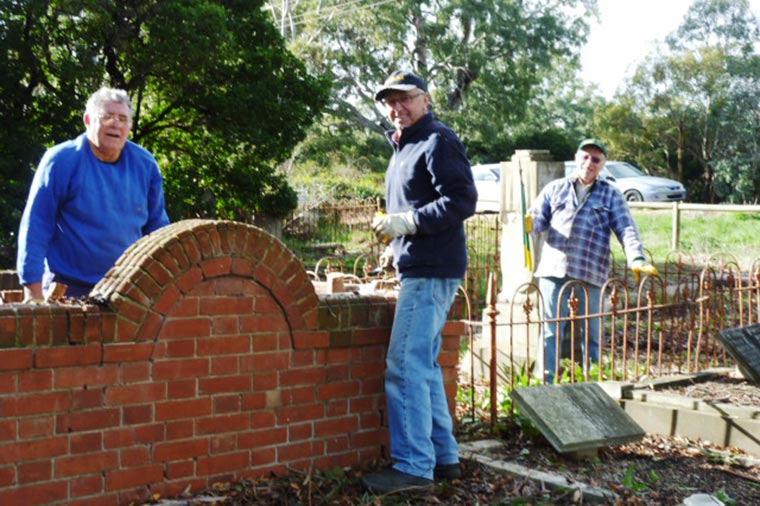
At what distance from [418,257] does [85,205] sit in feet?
4.86

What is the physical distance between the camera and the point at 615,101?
3288 centimetres

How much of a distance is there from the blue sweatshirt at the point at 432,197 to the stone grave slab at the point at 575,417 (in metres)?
1.14

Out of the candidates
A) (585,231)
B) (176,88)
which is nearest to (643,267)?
(585,231)

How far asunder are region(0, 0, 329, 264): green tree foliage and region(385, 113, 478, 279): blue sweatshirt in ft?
38.3

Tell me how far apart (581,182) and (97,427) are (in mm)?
4074

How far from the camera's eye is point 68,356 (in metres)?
3.52

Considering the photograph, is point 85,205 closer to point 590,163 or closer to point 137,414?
point 137,414

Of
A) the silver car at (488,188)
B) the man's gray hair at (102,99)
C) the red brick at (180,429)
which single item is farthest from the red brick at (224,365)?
the silver car at (488,188)

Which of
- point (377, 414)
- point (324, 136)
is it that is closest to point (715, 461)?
point (377, 414)

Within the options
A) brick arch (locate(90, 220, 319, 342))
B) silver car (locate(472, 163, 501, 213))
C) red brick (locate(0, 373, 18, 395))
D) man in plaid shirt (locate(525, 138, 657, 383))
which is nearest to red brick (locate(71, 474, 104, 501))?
red brick (locate(0, 373, 18, 395))

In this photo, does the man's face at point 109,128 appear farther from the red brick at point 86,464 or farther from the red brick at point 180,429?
the red brick at point 86,464

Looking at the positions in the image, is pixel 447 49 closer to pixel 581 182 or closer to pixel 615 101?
pixel 615 101

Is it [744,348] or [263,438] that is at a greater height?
[744,348]

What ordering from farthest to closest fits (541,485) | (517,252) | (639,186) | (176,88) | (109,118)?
Result: (639,186) < (176,88) < (517,252) < (541,485) < (109,118)
